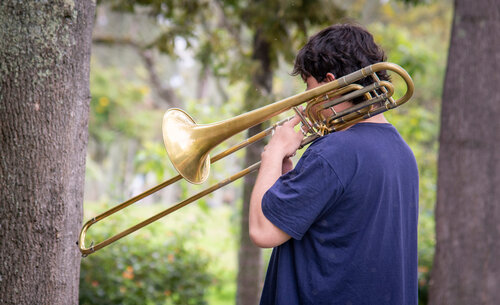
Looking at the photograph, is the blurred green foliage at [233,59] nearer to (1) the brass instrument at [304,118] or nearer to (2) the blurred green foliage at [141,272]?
(2) the blurred green foliage at [141,272]

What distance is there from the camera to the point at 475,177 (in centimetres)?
383

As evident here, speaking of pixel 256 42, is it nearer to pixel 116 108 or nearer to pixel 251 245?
pixel 251 245

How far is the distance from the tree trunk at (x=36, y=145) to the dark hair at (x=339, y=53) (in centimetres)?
89

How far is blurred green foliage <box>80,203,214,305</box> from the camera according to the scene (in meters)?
4.46

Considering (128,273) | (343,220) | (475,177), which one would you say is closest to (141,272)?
(128,273)

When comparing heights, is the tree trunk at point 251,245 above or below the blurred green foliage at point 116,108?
below

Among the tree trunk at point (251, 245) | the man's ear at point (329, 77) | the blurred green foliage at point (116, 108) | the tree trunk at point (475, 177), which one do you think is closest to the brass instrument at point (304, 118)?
the man's ear at point (329, 77)

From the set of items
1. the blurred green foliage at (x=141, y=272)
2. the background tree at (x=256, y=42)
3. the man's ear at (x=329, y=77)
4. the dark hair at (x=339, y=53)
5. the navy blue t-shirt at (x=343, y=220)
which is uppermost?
the background tree at (x=256, y=42)

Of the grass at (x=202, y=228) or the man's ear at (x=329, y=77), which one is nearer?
the man's ear at (x=329, y=77)

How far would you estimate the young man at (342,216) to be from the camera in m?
1.58

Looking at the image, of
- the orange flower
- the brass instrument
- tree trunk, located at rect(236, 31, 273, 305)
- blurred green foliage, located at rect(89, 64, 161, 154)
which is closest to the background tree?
tree trunk, located at rect(236, 31, 273, 305)

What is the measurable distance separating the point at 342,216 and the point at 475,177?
263cm

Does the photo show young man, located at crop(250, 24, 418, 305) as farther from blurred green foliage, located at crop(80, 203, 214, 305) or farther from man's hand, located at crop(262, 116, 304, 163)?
blurred green foliage, located at crop(80, 203, 214, 305)

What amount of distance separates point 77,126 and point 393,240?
4.03 ft
